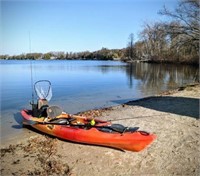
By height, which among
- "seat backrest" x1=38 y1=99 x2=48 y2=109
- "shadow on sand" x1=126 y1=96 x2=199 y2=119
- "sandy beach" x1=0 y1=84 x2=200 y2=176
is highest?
"seat backrest" x1=38 y1=99 x2=48 y2=109

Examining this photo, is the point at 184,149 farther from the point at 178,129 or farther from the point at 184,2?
the point at 184,2

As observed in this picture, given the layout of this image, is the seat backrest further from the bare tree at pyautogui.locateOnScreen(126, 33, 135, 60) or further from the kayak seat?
the bare tree at pyautogui.locateOnScreen(126, 33, 135, 60)

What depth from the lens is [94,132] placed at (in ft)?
24.5

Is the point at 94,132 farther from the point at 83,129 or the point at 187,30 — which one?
the point at 187,30

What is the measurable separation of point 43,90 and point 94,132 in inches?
158

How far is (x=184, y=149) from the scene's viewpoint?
693 centimetres

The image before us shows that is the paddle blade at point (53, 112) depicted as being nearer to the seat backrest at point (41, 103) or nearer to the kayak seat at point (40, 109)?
the kayak seat at point (40, 109)

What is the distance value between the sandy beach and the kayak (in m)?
0.19

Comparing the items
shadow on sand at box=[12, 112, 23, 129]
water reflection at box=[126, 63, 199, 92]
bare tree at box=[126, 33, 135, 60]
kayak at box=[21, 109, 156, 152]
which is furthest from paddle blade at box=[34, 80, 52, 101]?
bare tree at box=[126, 33, 135, 60]

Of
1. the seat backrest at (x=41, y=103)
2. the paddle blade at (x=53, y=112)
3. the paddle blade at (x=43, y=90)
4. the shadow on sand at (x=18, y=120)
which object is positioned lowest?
the shadow on sand at (x=18, y=120)

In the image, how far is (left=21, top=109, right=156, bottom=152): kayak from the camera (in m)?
6.91

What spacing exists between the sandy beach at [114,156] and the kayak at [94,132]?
0.19 metres

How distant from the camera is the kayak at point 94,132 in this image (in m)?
6.91

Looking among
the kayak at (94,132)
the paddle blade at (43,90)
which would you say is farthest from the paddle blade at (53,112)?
the paddle blade at (43,90)
